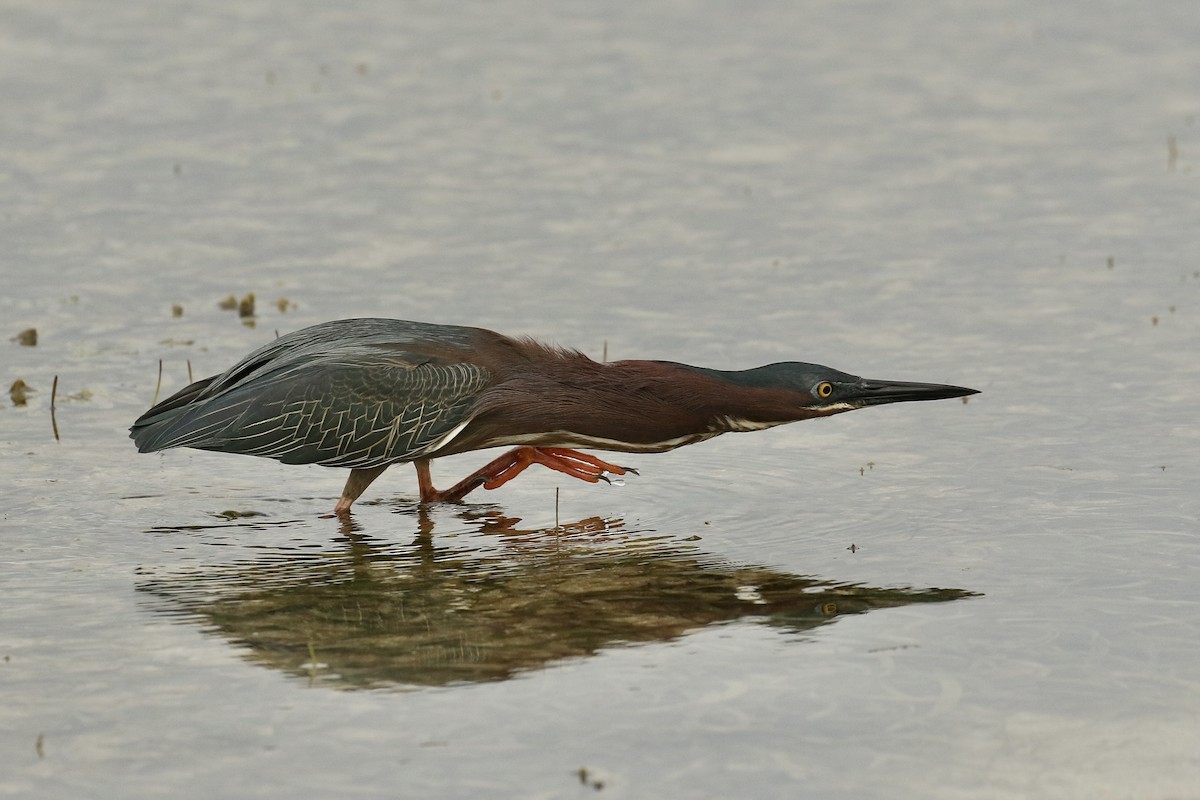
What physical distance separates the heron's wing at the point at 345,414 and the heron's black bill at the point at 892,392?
1677mm

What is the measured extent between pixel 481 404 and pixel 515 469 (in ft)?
1.71

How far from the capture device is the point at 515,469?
30.0ft

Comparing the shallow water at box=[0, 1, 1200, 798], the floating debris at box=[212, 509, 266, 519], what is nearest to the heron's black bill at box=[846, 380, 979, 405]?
the shallow water at box=[0, 1, 1200, 798]

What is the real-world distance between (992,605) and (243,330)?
5.77 metres

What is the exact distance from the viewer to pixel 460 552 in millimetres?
8547

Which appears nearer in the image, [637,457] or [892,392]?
[892,392]

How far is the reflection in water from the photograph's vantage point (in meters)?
7.12

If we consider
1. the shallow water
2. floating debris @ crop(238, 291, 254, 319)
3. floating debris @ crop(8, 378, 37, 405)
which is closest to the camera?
the shallow water

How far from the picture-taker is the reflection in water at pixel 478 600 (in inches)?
280

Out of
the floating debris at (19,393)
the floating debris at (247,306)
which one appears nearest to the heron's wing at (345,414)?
the floating debris at (19,393)

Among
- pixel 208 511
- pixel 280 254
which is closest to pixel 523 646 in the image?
pixel 208 511

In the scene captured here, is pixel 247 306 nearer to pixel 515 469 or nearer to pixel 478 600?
pixel 515 469

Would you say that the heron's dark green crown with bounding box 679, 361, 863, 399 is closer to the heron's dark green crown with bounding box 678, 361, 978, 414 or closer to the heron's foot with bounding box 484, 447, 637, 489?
the heron's dark green crown with bounding box 678, 361, 978, 414

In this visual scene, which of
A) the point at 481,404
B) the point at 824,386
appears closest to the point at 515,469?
the point at 481,404
